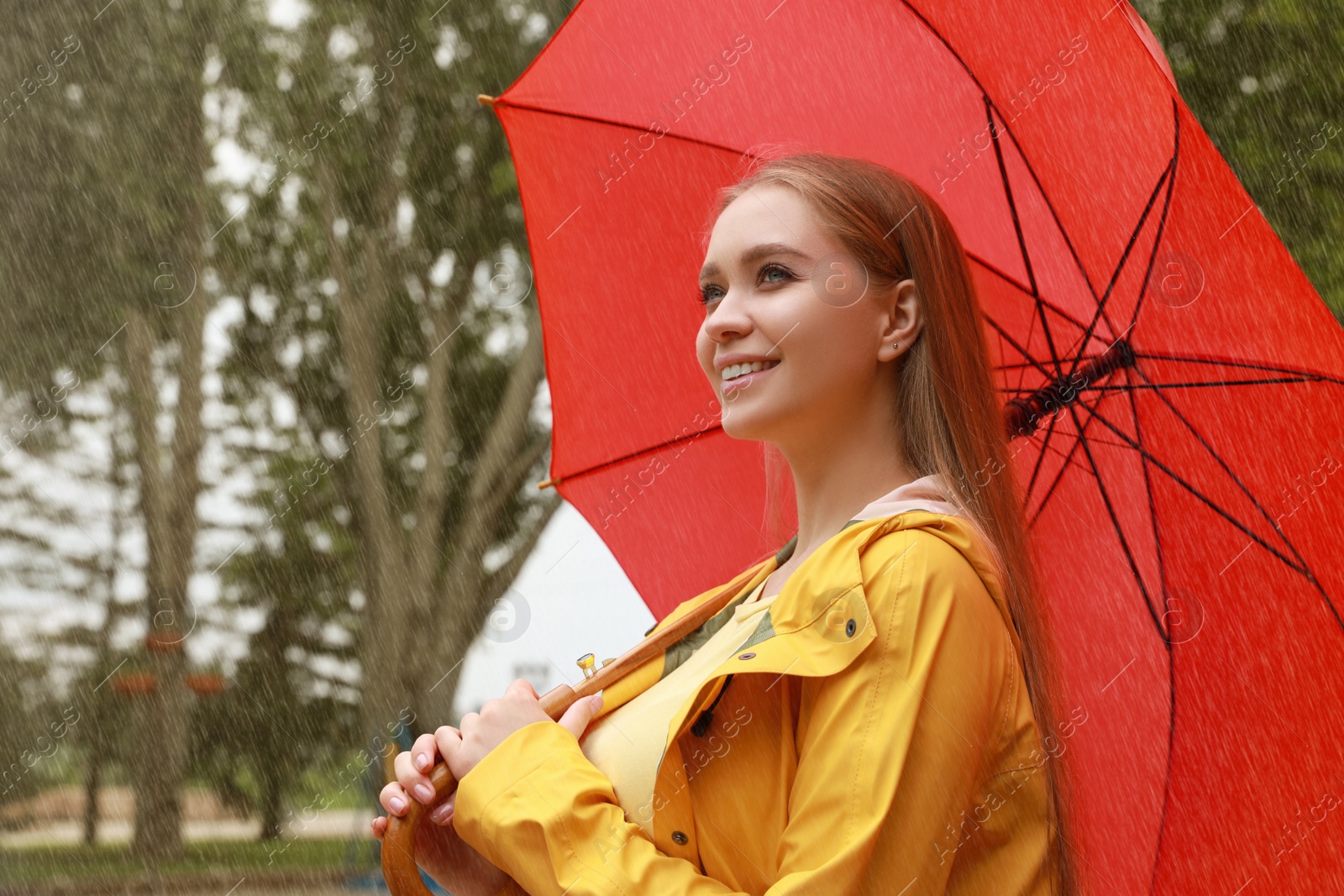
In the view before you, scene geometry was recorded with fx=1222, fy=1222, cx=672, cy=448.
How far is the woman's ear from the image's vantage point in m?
2.15

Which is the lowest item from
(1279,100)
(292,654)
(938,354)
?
(938,354)

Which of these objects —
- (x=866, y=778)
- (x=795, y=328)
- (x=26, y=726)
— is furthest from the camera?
(x=26, y=726)

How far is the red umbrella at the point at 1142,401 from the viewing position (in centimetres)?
218

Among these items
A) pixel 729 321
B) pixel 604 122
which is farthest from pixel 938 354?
pixel 604 122

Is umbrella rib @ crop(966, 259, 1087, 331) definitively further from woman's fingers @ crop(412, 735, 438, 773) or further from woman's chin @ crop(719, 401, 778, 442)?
woman's fingers @ crop(412, 735, 438, 773)

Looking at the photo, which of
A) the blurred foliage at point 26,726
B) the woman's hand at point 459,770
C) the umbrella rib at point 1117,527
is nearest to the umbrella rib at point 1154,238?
the umbrella rib at point 1117,527

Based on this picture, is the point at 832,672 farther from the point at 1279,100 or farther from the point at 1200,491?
the point at 1279,100

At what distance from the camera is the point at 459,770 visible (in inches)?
77.7

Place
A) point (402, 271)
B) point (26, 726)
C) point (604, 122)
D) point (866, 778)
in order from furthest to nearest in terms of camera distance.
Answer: point (26, 726) → point (402, 271) → point (604, 122) → point (866, 778)

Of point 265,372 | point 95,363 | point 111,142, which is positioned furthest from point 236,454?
point 111,142

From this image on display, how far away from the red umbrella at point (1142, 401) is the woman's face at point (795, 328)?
0.46 metres

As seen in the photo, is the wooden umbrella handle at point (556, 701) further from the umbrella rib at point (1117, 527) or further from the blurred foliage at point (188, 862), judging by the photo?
the blurred foliage at point (188, 862)

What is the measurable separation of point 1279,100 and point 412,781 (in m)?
6.79

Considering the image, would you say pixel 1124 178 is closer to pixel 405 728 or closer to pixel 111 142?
pixel 405 728
